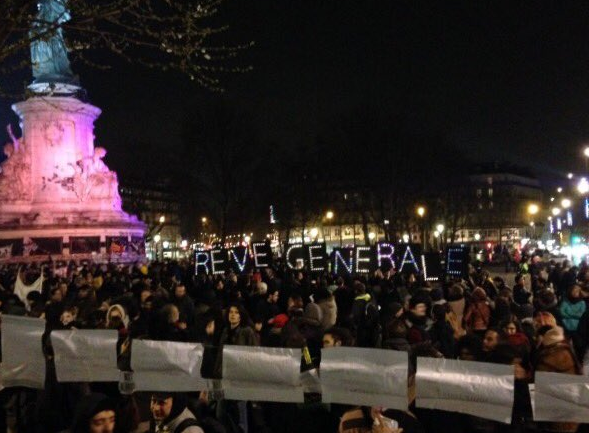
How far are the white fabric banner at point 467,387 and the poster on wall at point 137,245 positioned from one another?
3490cm

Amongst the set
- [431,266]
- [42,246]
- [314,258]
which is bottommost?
[431,266]

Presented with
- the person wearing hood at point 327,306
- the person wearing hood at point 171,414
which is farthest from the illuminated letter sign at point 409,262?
the person wearing hood at point 171,414

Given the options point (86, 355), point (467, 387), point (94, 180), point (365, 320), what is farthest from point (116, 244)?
point (467, 387)

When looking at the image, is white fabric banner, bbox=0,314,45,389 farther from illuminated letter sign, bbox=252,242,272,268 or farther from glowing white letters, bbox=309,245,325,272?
illuminated letter sign, bbox=252,242,272,268

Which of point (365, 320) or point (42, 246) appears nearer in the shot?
point (365, 320)

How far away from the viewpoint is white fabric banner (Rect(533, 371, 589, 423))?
467cm

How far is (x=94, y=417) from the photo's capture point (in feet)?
15.7

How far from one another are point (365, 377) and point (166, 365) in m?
1.70

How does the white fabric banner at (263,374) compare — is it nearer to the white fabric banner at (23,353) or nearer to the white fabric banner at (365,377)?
the white fabric banner at (365,377)

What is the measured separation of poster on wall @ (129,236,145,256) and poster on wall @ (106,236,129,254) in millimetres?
424

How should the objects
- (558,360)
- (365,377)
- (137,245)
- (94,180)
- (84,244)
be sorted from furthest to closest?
(94,180), (137,245), (84,244), (558,360), (365,377)

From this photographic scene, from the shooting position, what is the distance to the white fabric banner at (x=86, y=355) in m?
6.37

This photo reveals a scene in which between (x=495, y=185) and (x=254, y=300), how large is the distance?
11940 cm

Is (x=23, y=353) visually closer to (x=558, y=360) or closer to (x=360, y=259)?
(x=558, y=360)
